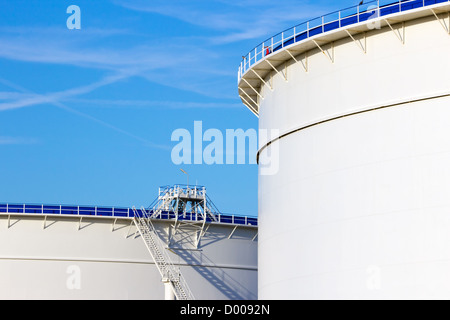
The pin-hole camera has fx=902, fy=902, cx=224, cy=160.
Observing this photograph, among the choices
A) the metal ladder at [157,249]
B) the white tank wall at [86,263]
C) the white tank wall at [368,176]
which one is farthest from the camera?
the metal ladder at [157,249]

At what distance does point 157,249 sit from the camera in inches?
1594

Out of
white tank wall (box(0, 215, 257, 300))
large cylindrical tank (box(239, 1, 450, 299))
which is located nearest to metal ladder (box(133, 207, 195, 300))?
white tank wall (box(0, 215, 257, 300))

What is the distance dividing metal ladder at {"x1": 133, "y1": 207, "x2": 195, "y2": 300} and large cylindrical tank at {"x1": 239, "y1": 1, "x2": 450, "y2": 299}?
9.02 m

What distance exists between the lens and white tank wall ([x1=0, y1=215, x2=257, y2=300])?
1566 inches

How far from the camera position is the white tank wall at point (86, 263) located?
39781mm

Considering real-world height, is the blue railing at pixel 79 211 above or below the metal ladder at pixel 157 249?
above

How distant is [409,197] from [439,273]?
2.39 m

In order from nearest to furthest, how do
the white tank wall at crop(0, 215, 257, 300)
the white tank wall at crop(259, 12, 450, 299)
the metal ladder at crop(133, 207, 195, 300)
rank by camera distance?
the white tank wall at crop(259, 12, 450, 299) < the white tank wall at crop(0, 215, 257, 300) < the metal ladder at crop(133, 207, 195, 300)

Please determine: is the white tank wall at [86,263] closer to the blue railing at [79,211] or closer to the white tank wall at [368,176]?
the blue railing at [79,211]

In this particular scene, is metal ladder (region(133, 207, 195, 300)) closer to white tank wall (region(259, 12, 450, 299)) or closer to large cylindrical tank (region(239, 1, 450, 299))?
large cylindrical tank (region(239, 1, 450, 299))

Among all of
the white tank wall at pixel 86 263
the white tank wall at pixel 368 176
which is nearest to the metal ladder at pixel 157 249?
the white tank wall at pixel 86 263

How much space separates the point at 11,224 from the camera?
40.1m

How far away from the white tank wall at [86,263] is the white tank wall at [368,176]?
1113 cm
